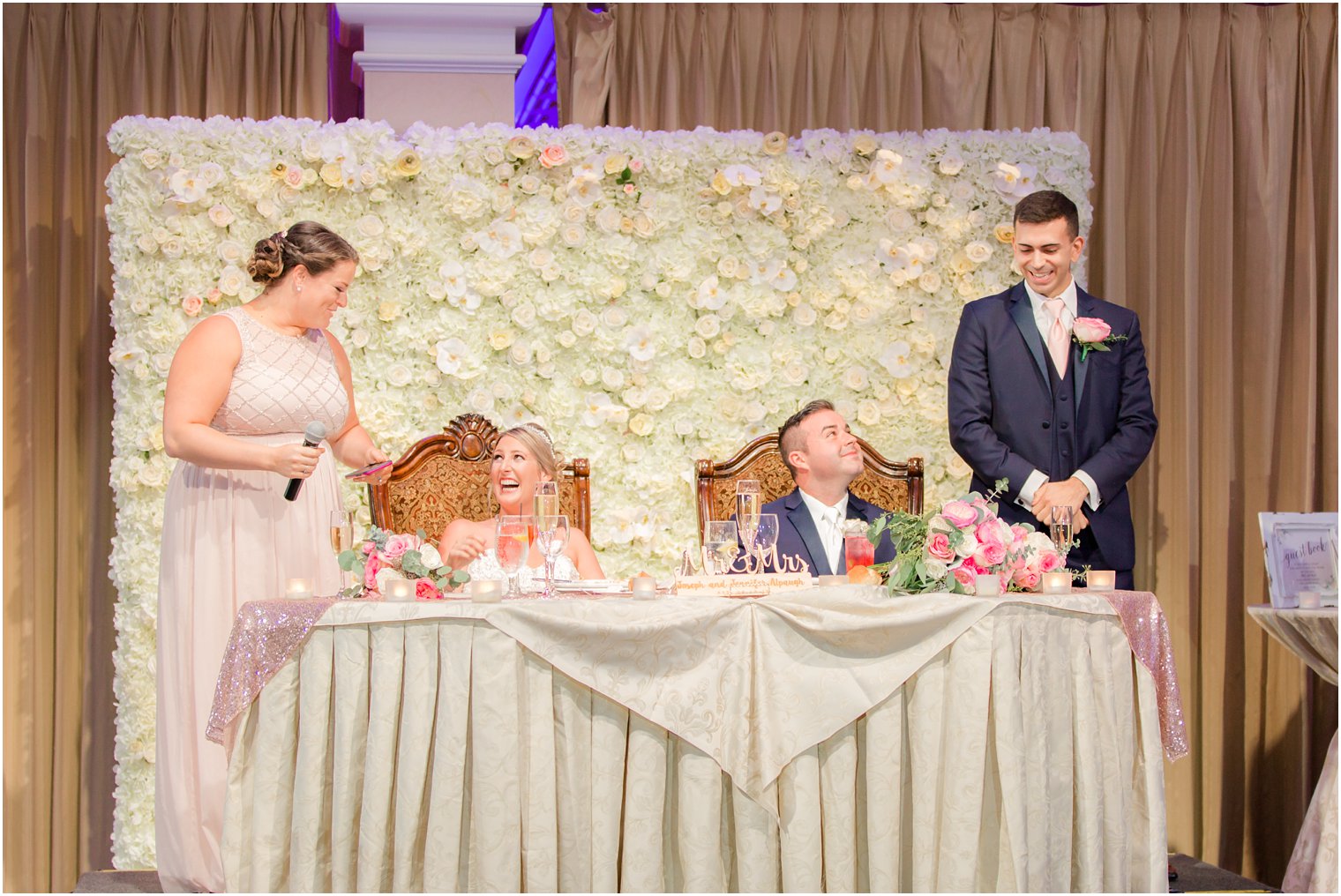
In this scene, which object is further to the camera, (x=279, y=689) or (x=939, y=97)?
(x=939, y=97)

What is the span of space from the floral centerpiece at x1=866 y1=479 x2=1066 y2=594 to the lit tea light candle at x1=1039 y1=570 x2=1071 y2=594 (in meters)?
0.03

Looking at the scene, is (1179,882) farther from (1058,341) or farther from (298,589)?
(298,589)

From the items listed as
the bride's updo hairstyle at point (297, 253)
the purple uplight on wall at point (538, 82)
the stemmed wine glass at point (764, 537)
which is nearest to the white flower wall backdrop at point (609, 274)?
the bride's updo hairstyle at point (297, 253)

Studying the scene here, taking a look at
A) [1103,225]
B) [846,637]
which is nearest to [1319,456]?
[1103,225]

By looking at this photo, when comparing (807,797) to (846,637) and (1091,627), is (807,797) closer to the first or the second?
(846,637)

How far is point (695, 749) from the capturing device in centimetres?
284

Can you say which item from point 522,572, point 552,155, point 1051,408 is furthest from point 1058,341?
point 522,572

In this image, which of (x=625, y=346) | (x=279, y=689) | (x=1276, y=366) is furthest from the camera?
(x=1276, y=366)

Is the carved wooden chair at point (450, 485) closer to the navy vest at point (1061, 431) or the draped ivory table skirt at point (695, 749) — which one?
the draped ivory table skirt at point (695, 749)

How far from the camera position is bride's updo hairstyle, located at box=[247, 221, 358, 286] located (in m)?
3.76

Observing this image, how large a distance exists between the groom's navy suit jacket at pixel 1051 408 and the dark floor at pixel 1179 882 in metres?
1.31

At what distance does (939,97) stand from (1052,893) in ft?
11.9

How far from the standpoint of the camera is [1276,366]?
518cm

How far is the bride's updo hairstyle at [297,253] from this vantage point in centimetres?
376
